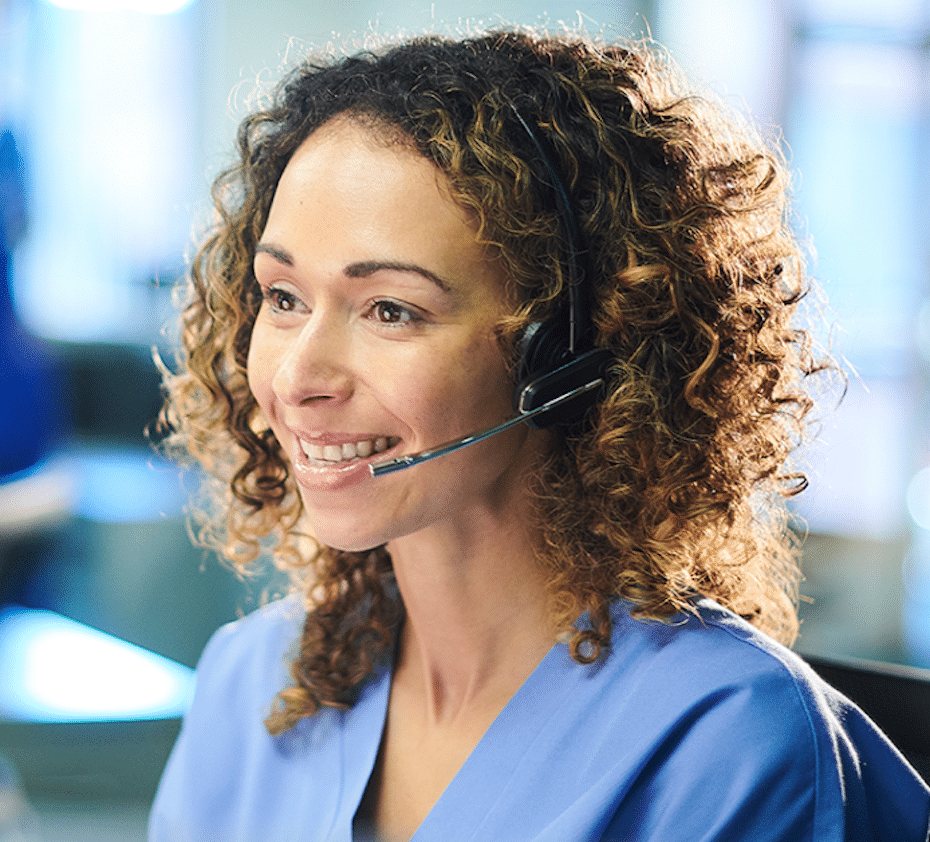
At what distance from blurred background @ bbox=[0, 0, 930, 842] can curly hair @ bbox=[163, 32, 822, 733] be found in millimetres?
2129

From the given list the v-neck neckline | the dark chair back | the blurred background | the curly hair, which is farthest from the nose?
the blurred background

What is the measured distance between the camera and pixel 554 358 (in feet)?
3.04

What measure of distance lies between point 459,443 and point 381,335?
122 mm

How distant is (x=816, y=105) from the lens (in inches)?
173

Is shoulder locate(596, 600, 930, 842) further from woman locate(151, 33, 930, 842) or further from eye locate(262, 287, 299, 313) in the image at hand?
eye locate(262, 287, 299, 313)

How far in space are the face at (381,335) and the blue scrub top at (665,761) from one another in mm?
223

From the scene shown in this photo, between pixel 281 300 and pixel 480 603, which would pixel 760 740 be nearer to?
pixel 480 603

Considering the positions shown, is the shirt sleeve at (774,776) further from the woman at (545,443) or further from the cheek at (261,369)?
the cheek at (261,369)

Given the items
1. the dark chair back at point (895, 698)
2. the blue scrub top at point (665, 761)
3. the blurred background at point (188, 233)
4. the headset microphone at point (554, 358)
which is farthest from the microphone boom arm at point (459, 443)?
the blurred background at point (188, 233)

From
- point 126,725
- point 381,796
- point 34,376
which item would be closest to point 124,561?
point 34,376

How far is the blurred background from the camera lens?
11.8 ft

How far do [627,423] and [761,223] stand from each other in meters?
0.27

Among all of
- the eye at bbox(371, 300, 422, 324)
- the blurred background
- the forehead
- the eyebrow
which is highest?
the forehead

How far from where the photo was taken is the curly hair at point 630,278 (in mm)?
925
